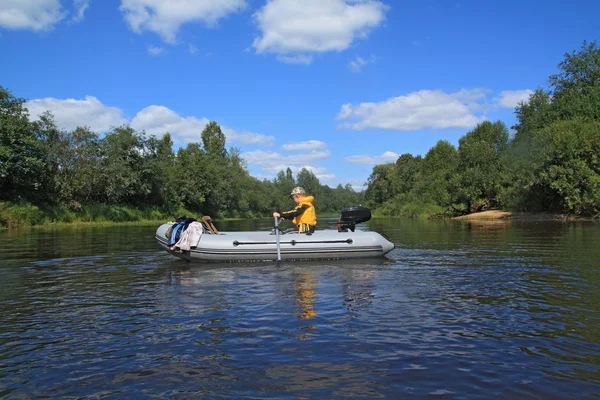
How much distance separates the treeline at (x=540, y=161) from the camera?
28.0 m

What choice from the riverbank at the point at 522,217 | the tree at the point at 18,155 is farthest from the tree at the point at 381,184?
the tree at the point at 18,155

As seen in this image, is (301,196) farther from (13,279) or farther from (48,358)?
(48,358)

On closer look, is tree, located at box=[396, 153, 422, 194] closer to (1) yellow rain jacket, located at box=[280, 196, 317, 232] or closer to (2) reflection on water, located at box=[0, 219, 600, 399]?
(1) yellow rain jacket, located at box=[280, 196, 317, 232]

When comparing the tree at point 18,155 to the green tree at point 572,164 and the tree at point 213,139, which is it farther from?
the tree at point 213,139

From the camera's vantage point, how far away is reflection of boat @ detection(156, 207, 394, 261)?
10.2 metres

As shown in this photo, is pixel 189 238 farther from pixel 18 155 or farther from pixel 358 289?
pixel 18 155

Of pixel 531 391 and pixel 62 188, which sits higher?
pixel 62 188

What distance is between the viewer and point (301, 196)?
10.7m

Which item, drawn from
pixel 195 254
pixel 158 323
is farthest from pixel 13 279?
pixel 158 323

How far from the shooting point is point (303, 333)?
4762 mm

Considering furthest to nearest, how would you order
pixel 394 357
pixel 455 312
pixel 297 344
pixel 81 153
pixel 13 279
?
pixel 81 153, pixel 13 279, pixel 455 312, pixel 297 344, pixel 394 357

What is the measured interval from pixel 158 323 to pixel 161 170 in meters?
35.8

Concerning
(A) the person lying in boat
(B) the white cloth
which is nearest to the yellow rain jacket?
(A) the person lying in boat

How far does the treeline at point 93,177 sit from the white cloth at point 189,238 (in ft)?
66.1
